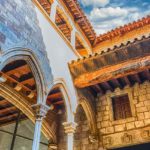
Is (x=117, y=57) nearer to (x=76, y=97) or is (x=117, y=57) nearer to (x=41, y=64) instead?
(x=76, y=97)

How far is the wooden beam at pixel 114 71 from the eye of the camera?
657cm

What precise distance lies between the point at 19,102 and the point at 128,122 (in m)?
3.62

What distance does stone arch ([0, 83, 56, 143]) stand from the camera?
23.3 ft

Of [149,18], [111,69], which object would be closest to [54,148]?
[111,69]

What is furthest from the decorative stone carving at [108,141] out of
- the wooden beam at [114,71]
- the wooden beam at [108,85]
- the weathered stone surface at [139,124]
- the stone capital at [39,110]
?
the stone capital at [39,110]

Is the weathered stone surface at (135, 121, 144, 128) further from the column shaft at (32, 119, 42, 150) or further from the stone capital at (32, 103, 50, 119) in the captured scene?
the column shaft at (32, 119, 42, 150)

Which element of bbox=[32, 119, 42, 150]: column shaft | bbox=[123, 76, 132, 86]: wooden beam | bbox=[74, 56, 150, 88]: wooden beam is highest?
bbox=[123, 76, 132, 86]: wooden beam

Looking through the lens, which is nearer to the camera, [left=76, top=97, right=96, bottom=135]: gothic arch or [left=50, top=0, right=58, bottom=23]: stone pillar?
[left=50, top=0, right=58, bottom=23]: stone pillar

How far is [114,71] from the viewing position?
6914 millimetres

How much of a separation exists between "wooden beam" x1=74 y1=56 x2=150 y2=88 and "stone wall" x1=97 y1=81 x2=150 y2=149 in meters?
1.26

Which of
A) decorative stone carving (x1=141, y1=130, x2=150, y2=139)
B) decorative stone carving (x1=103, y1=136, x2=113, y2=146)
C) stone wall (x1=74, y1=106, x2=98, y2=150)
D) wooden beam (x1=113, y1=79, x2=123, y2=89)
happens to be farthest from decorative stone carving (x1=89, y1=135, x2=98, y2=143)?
wooden beam (x1=113, y1=79, x2=123, y2=89)

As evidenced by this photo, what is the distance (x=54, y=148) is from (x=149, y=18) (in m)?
6.55

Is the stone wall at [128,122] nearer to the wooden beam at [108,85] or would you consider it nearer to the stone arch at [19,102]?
the wooden beam at [108,85]

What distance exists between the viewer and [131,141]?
705cm
